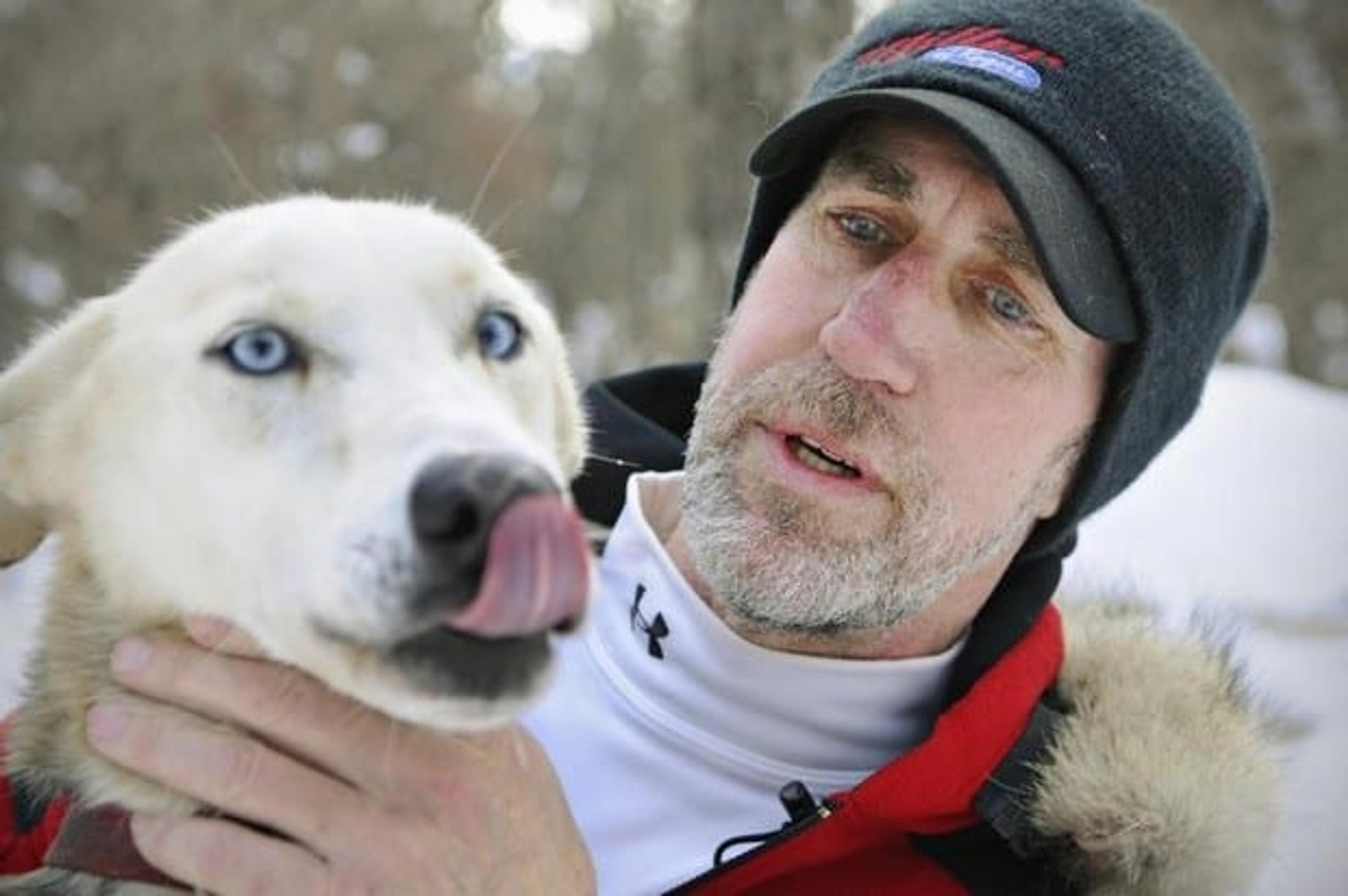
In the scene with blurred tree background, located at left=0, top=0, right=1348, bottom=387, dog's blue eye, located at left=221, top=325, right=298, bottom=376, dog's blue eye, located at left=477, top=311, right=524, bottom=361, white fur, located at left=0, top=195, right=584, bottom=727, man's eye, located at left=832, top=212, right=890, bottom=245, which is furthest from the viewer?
blurred tree background, located at left=0, top=0, right=1348, bottom=387

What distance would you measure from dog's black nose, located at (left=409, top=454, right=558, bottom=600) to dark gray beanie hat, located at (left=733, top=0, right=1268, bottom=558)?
108 cm

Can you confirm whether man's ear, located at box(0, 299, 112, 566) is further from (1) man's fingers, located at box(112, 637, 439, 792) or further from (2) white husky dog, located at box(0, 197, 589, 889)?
(1) man's fingers, located at box(112, 637, 439, 792)

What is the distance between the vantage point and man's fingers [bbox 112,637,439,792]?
1.57 meters

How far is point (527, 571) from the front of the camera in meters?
1.21

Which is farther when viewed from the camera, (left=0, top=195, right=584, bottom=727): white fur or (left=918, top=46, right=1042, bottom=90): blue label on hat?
(left=918, top=46, right=1042, bottom=90): blue label on hat

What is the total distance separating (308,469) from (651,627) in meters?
1.05

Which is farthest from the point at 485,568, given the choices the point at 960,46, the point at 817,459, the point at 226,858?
the point at 960,46

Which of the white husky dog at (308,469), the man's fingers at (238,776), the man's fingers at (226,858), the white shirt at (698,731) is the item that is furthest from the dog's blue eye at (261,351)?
the white shirt at (698,731)

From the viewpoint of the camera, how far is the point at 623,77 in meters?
9.73

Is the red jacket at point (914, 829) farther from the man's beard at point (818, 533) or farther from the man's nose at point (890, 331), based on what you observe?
the man's nose at point (890, 331)

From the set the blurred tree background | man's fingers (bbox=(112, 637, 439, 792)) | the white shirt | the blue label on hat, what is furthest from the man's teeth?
the blurred tree background

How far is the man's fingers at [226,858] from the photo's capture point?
153 centimetres

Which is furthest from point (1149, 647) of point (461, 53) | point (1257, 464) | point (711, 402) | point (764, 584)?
point (461, 53)

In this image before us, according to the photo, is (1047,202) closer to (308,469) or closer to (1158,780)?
(1158,780)
